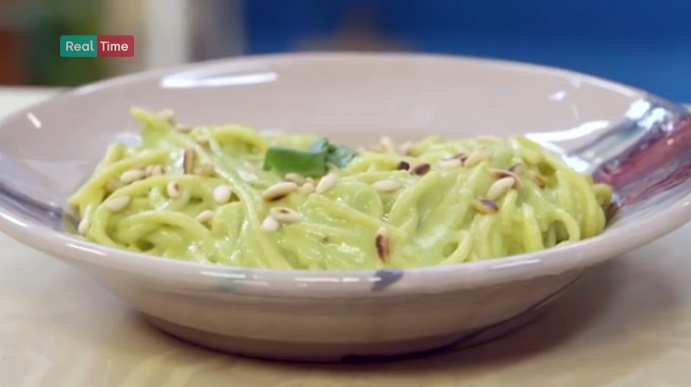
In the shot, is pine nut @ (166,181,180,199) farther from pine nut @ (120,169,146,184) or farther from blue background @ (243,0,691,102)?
blue background @ (243,0,691,102)

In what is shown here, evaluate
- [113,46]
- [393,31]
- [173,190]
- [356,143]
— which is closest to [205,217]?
[173,190]

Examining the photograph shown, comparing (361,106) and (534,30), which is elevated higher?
(361,106)

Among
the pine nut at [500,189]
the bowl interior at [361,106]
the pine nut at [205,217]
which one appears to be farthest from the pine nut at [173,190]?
the pine nut at [500,189]

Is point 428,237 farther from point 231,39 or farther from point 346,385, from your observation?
point 231,39

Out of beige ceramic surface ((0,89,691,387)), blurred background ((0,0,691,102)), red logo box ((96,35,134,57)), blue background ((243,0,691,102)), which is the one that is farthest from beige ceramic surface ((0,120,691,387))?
blue background ((243,0,691,102))

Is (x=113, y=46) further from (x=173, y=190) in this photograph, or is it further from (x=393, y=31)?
(x=393, y=31)

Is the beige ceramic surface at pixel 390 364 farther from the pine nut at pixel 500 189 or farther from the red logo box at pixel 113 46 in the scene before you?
the red logo box at pixel 113 46

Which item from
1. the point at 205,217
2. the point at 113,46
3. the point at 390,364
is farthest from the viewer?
the point at 113,46
